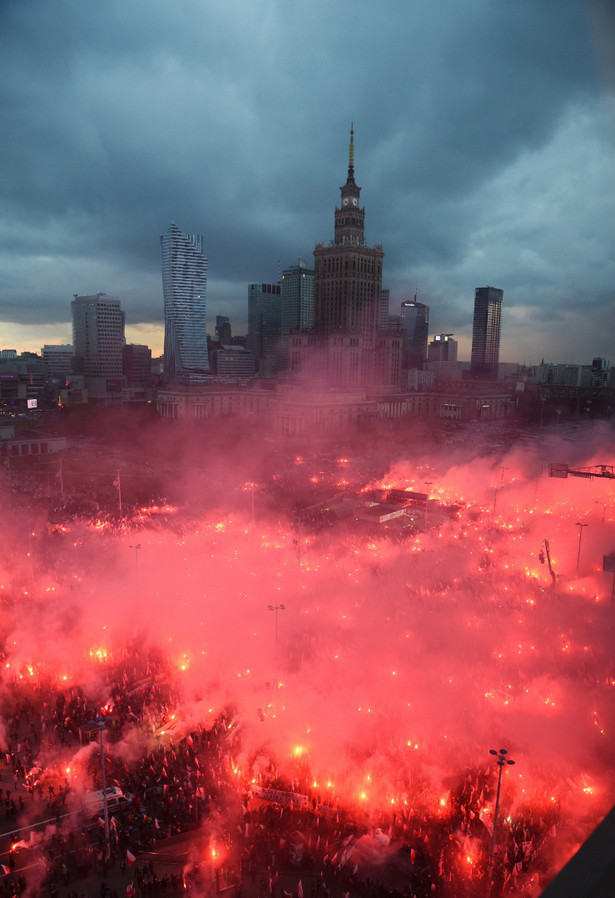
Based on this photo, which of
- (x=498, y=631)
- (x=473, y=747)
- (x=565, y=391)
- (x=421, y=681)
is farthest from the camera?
(x=565, y=391)

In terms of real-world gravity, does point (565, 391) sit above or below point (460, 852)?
above

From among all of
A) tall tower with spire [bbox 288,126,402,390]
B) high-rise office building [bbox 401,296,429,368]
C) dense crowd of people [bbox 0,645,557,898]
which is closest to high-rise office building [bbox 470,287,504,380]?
high-rise office building [bbox 401,296,429,368]

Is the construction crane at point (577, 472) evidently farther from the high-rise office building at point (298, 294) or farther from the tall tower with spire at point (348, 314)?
the high-rise office building at point (298, 294)

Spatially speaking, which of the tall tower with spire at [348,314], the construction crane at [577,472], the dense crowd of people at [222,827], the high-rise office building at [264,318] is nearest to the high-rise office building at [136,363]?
the high-rise office building at [264,318]

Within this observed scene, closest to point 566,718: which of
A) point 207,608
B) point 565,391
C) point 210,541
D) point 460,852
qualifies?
point 460,852

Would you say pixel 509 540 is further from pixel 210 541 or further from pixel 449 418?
pixel 449 418
